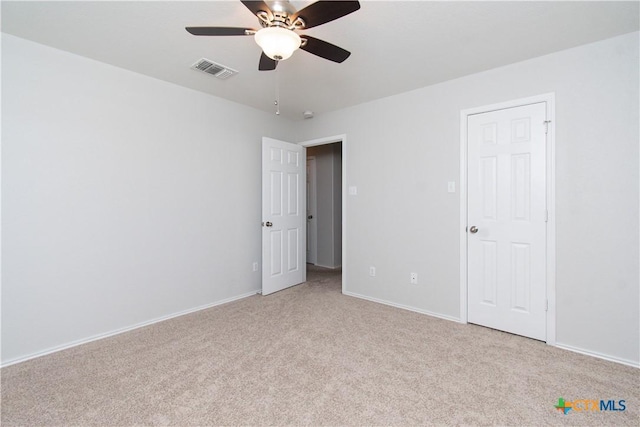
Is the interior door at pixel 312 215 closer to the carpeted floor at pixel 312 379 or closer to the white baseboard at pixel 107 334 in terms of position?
the white baseboard at pixel 107 334

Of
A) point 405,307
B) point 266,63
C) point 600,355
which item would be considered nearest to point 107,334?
point 266,63

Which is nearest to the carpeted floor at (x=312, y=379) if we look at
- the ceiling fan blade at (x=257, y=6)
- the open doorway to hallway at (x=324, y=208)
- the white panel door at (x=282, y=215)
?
the white panel door at (x=282, y=215)

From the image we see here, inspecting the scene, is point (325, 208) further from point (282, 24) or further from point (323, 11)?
point (323, 11)

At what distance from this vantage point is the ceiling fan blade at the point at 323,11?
4.83ft

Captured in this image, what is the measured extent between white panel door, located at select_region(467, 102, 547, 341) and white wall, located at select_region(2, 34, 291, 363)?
2.67m

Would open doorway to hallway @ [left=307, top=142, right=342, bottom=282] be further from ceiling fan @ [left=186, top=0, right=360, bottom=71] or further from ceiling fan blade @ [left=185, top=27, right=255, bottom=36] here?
ceiling fan blade @ [left=185, top=27, right=255, bottom=36]

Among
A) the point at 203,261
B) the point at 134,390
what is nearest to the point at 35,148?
the point at 203,261

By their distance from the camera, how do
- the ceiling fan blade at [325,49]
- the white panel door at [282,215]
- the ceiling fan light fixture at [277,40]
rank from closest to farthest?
the ceiling fan light fixture at [277,40] < the ceiling fan blade at [325,49] < the white panel door at [282,215]

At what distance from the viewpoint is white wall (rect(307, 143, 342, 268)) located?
554cm

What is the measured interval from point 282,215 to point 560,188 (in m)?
2.97

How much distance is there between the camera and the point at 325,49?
1897mm

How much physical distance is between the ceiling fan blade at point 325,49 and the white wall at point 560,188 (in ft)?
5.26

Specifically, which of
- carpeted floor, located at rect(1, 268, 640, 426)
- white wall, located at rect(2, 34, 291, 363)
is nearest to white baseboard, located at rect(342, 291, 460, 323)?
carpeted floor, located at rect(1, 268, 640, 426)

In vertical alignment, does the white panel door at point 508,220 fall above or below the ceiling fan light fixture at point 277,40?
below
